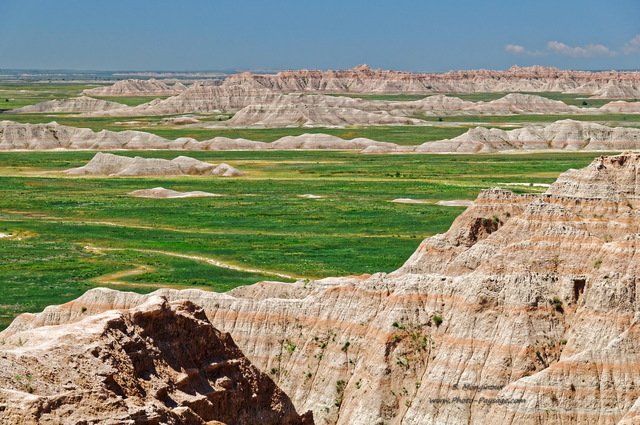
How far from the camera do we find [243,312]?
42688 millimetres

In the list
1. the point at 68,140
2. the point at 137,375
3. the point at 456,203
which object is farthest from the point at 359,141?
the point at 137,375

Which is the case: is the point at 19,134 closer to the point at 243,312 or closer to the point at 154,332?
the point at 243,312

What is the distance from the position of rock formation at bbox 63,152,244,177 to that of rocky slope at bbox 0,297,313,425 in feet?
357

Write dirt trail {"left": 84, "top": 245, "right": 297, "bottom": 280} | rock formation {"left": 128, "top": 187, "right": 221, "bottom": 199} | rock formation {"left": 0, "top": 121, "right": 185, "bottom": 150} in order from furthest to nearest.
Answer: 1. rock formation {"left": 0, "top": 121, "right": 185, "bottom": 150}
2. rock formation {"left": 128, "top": 187, "right": 221, "bottom": 199}
3. dirt trail {"left": 84, "top": 245, "right": 297, "bottom": 280}

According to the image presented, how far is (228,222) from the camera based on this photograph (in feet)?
316

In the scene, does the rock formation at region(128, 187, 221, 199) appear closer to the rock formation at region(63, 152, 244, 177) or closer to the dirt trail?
the rock formation at region(63, 152, 244, 177)

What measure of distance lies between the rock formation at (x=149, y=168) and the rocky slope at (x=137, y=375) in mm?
108721

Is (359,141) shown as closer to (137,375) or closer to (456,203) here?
(456,203)

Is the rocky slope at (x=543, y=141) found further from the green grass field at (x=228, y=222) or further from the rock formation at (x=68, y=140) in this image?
the rock formation at (x=68, y=140)

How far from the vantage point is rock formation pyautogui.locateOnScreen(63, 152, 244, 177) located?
14038 cm

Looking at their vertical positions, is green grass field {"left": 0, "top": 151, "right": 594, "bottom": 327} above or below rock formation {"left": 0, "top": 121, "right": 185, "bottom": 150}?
above

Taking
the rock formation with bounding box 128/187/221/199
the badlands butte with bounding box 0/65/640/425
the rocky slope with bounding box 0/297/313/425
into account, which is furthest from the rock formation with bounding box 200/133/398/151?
the rocky slope with bounding box 0/297/313/425

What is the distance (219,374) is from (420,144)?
163 meters

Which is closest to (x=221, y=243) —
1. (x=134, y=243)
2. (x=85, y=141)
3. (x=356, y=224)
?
(x=134, y=243)
